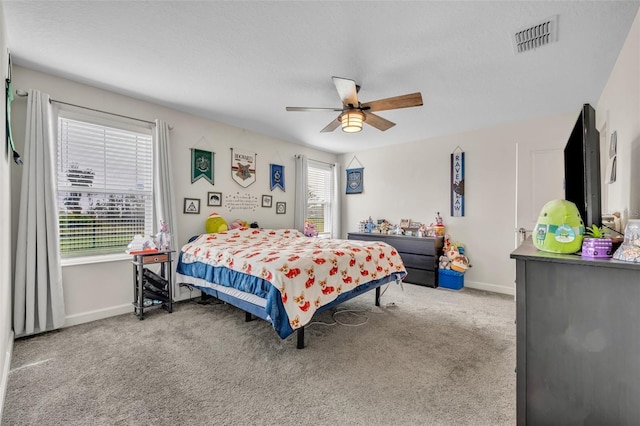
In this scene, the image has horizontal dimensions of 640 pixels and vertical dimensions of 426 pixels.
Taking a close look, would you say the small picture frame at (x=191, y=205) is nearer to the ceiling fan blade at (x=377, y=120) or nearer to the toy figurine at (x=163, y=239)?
the toy figurine at (x=163, y=239)

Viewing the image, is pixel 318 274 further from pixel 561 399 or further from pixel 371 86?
pixel 371 86

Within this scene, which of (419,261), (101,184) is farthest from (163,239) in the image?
(419,261)

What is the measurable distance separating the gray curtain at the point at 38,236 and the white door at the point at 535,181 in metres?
5.08

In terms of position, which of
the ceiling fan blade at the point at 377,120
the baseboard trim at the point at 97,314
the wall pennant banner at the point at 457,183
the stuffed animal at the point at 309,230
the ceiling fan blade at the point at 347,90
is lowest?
the baseboard trim at the point at 97,314

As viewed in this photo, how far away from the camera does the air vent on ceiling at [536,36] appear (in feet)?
6.37

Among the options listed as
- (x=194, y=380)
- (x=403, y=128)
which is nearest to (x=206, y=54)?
(x=194, y=380)

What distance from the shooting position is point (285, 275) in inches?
89.6

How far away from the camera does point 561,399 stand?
3.66ft

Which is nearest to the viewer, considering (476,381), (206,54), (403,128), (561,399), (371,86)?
(561,399)

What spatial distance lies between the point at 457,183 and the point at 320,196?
2.58 m

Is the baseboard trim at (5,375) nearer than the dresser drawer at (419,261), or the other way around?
the baseboard trim at (5,375)

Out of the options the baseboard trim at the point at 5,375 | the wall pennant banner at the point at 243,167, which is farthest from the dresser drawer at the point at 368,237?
the baseboard trim at the point at 5,375

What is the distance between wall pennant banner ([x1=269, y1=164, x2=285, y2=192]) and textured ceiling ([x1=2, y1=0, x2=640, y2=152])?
1451 millimetres

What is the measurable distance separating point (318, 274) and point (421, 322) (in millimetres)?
1336
